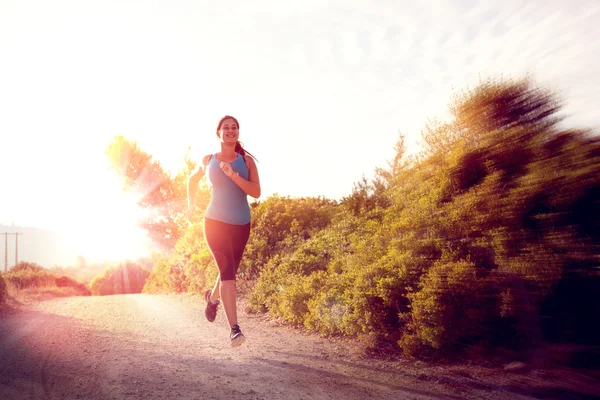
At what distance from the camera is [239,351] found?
5117 mm

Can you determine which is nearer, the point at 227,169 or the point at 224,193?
the point at 227,169

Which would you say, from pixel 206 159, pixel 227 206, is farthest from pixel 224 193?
pixel 206 159

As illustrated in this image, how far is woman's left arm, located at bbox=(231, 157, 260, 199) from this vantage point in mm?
4324

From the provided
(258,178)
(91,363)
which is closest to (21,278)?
(91,363)

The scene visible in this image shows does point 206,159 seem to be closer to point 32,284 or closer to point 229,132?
point 229,132

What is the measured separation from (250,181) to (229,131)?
0.60 metres

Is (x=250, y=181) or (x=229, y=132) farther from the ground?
(x=229, y=132)

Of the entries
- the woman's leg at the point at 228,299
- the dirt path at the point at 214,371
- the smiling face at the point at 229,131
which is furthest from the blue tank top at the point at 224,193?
the dirt path at the point at 214,371

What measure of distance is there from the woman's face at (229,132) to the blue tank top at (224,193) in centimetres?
25

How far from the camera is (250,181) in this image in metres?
4.62

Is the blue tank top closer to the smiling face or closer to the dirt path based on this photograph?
the smiling face

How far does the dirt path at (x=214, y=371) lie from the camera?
366 cm

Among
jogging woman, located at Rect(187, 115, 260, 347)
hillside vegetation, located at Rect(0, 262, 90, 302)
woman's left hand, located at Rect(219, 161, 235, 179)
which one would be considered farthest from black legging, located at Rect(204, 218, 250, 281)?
hillside vegetation, located at Rect(0, 262, 90, 302)

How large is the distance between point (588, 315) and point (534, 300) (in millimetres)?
400
